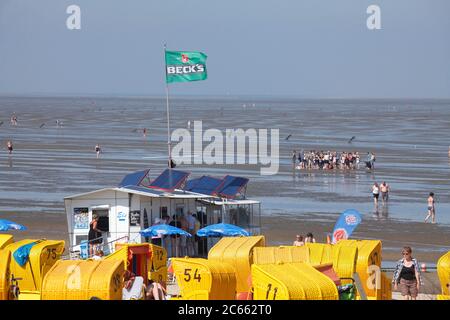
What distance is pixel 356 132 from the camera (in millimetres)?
87188

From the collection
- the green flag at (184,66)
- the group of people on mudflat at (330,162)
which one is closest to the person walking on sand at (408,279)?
the green flag at (184,66)

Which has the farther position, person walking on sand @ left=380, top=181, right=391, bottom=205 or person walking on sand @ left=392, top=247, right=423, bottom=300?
person walking on sand @ left=380, top=181, right=391, bottom=205

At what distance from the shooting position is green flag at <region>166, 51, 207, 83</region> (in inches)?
1172

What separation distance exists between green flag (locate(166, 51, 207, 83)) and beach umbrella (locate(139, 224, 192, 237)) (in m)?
8.99

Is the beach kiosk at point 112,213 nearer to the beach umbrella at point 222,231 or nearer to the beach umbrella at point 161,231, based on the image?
the beach umbrella at point 161,231

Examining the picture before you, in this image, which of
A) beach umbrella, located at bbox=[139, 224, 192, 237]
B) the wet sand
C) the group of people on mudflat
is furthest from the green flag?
the group of people on mudflat

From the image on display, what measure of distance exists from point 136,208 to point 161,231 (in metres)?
1.21

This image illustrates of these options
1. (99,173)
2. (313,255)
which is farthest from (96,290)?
(99,173)

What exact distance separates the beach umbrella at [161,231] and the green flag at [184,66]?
29.5 ft

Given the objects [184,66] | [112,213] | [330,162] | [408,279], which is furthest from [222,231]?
[330,162]

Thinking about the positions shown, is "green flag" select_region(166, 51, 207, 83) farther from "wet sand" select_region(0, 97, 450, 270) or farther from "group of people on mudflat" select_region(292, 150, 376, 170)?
"group of people on mudflat" select_region(292, 150, 376, 170)

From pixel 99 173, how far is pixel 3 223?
24.3 meters

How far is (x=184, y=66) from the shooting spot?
3014 cm
